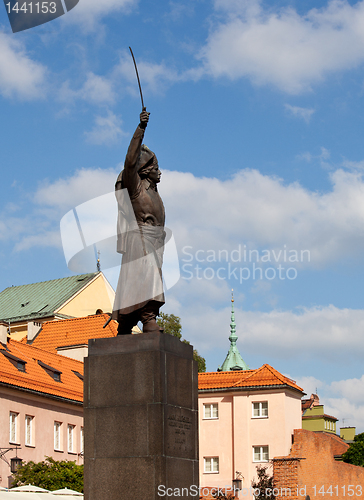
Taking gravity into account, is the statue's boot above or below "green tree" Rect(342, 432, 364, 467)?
above

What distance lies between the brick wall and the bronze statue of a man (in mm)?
30802

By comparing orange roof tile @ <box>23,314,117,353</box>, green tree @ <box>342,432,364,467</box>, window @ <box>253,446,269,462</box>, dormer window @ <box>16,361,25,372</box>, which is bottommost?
green tree @ <box>342,432,364,467</box>

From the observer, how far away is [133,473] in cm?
1134

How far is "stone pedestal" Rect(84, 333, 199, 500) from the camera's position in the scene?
1134 cm

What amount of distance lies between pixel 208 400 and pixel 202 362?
16.8m

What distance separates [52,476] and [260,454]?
18.6 meters

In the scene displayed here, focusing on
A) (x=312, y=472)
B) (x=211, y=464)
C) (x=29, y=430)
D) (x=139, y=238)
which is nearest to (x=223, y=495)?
(x=211, y=464)

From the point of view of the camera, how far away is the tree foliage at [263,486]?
39969 millimetres

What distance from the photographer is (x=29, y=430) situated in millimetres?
37625

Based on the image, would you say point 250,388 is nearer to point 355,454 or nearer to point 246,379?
point 246,379

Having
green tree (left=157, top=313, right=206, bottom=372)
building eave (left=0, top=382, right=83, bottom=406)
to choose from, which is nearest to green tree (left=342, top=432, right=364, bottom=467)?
green tree (left=157, top=313, right=206, bottom=372)

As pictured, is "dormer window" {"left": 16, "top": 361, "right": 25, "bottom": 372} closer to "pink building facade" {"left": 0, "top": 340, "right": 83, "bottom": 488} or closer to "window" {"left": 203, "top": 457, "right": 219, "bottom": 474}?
"pink building facade" {"left": 0, "top": 340, "right": 83, "bottom": 488}

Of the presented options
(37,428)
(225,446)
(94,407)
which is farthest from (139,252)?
(225,446)

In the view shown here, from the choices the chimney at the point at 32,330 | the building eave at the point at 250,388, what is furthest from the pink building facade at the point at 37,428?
the chimney at the point at 32,330
